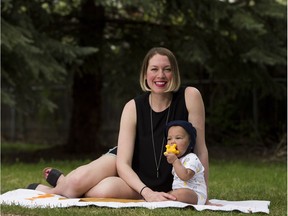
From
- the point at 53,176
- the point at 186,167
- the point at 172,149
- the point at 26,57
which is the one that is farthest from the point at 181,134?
the point at 26,57

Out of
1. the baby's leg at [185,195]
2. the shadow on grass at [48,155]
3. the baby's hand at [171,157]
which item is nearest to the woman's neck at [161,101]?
the baby's hand at [171,157]

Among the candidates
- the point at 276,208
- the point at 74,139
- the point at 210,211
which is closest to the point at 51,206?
the point at 210,211

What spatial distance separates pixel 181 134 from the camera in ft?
17.8

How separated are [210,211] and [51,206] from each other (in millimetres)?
1222

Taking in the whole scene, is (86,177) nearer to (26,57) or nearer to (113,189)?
(113,189)

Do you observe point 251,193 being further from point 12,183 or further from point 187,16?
point 187,16

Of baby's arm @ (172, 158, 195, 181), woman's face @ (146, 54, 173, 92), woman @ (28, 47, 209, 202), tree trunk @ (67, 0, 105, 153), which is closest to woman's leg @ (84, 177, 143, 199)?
woman @ (28, 47, 209, 202)

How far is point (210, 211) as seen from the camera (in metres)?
5.21

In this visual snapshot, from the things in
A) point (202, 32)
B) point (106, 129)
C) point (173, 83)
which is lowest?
point (106, 129)

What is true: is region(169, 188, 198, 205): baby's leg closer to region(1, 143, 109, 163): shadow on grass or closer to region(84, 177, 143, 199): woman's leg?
region(84, 177, 143, 199): woman's leg

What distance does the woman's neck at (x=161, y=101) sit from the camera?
584 cm

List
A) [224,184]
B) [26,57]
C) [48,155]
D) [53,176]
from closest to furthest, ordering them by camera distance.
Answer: [53,176]
[224,184]
[26,57]
[48,155]

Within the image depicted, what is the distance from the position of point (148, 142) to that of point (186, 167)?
1.93ft

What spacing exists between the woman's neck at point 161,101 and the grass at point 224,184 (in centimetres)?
102
